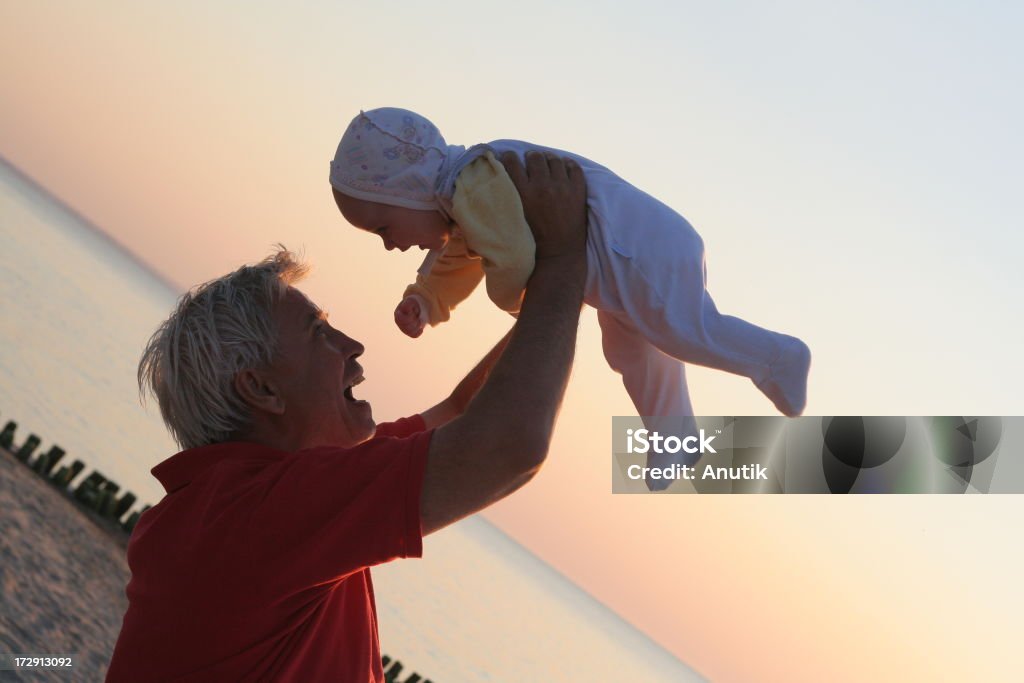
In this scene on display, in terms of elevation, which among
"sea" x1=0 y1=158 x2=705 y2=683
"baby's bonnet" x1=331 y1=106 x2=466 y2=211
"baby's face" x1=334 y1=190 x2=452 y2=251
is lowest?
"sea" x1=0 y1=158 x2=705 y2=683

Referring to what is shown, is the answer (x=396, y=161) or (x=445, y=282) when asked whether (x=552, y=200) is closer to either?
(x=396, y=161)

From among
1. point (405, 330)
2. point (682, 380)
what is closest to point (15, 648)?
point (405, 330)

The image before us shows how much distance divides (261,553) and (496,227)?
121cm

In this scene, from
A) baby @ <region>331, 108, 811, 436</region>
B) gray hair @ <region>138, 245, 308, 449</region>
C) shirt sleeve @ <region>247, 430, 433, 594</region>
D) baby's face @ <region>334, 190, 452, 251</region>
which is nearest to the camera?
shirt sleeve @ <region>247, 430, 433, 594</region>

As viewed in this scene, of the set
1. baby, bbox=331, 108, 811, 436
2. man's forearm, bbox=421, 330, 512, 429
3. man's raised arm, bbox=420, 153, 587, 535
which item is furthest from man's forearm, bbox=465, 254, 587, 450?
man's forearm, bbox=421, 330, 512, 429

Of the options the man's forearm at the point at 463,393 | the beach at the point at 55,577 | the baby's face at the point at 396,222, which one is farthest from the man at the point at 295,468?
the beach at the point at 55,577

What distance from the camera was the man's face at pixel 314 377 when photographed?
3381mm

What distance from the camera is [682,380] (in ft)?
13.9

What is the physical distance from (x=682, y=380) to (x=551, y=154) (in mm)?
1088

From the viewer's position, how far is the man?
275 centimetres

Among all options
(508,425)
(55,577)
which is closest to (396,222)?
(508,425)

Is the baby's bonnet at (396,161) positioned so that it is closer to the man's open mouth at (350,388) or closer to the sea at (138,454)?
the man's open mouth at (350,388)

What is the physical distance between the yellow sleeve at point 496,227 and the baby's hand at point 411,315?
2.14ft

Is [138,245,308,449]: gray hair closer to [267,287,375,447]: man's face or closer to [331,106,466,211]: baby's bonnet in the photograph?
[267,287,375,447]: man's face
